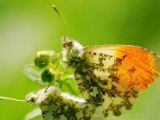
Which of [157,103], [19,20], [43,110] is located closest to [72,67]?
[43,110]

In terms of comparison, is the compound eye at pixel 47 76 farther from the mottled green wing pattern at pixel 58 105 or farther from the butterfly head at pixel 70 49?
the butterfly head at pixel 70 49

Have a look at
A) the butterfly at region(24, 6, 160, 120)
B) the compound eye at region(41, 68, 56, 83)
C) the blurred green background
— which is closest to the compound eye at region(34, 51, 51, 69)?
the compound eye at region(41, 68, 56, 83)

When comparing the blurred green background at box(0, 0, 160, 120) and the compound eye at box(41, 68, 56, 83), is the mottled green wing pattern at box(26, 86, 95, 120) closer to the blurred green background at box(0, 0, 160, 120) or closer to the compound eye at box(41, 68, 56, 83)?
the compound eye at box(41, 68, 56, 83)

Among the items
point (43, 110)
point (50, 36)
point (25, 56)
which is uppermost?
point (50, 36)

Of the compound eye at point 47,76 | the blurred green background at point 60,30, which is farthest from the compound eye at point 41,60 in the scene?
the blurred green background at point 60,30

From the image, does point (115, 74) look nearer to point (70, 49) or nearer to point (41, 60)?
point (70, 49)

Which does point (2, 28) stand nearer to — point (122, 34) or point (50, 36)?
point (50, 36)
